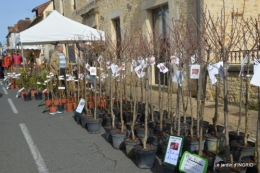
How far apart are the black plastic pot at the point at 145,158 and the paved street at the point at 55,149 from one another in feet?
0.22

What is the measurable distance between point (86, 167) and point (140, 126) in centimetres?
138

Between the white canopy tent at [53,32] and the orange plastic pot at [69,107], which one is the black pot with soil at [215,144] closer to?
the orange plastic pot at [69,107]

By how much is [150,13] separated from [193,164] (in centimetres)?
807

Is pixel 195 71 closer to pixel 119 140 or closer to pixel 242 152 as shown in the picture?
pixel 242 152

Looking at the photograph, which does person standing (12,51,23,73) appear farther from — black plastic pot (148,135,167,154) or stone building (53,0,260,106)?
black plastic pot (148,135,167,154)

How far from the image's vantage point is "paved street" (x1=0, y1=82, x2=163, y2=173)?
384 centimetres

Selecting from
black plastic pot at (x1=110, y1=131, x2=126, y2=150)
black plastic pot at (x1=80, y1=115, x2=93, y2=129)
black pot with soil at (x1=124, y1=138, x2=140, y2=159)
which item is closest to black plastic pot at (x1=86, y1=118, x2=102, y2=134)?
black plastic pot at (x1=80, y1=115, x2=93, y2=129)

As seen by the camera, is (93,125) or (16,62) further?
(16,62)

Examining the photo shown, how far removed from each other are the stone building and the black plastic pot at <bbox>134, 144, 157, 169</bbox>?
6.79 feet

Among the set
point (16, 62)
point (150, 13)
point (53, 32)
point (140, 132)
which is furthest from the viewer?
point (16, 62)

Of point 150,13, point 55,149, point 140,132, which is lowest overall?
point 55,149

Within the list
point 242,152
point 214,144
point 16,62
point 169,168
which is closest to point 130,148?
point 169,168

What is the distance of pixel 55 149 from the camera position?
461cm

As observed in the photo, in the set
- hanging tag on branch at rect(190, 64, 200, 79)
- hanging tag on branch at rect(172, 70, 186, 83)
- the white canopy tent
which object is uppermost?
the white canopy tent
